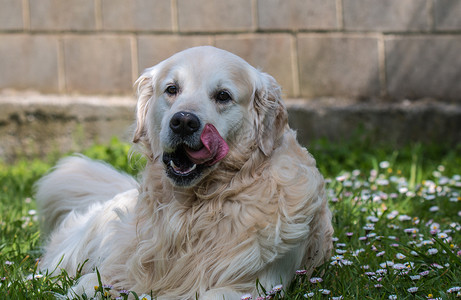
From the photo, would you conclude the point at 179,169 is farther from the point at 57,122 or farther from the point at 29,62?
the point at 29,62

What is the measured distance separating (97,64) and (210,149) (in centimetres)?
380

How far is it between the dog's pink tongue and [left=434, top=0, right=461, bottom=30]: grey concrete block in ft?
14.1

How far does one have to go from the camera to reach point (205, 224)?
2.75m

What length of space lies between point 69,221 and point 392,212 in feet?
6.95

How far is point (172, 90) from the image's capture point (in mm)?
2859

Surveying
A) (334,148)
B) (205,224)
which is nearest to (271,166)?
(205,224)

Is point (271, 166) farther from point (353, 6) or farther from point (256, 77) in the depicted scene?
point (353, 6)

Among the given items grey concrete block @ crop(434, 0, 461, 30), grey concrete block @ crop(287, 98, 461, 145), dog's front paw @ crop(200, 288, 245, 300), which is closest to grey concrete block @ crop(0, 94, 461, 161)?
grey concrete block @ crop(287, 98, 461, 145)

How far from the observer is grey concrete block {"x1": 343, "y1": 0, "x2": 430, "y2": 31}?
617 cm

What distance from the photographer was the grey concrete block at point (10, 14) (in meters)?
6.00

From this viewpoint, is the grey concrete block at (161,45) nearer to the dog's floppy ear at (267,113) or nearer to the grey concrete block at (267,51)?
the grey concrete block at (267,51)

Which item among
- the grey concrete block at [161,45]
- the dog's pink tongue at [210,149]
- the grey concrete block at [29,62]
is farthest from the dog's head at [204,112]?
the grey concrete block at [29,62]

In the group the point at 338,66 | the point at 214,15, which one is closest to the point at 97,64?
the point at 214,15

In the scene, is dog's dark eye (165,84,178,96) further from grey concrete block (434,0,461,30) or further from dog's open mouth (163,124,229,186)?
grey concrete block (434,0,461,30)
